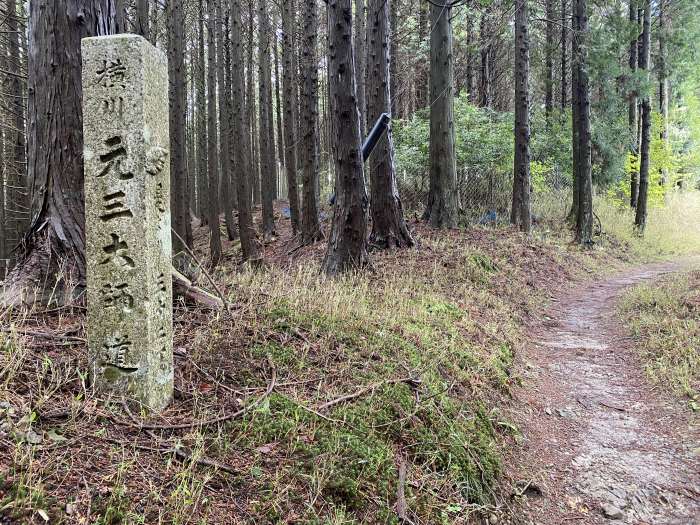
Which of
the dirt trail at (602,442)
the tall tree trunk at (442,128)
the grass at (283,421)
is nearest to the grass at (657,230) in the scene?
the tall tree trunk at (442,128)

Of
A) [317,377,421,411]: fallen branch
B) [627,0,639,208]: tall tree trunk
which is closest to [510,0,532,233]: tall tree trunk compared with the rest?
[627,0,639,208]: tall tree trunk

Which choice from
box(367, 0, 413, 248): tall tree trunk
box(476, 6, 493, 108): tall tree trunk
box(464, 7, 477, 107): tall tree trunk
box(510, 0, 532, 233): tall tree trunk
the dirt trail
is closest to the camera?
the dirt trail

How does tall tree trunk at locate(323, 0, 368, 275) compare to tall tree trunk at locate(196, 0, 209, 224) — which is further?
tall tree trunk at locate(196, 0, 209, 224)

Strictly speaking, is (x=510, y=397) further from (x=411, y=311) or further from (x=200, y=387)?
(x=200, y=387)

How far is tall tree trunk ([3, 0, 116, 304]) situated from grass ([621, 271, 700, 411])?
6075mm

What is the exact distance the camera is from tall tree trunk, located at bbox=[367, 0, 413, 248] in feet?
34.4

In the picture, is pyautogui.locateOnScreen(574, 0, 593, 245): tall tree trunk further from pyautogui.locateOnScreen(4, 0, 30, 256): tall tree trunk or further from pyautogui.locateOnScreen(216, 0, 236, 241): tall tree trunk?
pyautogui.locateOnScreen(4, 0, 30, 256): tall tree trunk

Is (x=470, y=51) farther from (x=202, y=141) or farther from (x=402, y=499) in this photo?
(x=402, y=499)

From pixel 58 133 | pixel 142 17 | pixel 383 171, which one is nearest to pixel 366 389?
pixel 58 133

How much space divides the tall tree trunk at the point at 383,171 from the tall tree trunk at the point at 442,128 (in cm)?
153

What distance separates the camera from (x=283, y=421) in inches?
124

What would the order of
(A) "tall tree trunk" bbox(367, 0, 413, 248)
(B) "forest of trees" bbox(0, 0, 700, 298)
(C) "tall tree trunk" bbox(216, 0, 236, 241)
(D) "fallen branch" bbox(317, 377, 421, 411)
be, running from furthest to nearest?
(C) "tall tree trunk" bbox(216, 0, 236, 241) < (A) "tall tree trunk" bbox(367, 0, 413, 248) < (B) "forest of trees" bbox(0, 0, 700, 298) < (D) "fallen branch" bbox(317, 377, 421, 411)

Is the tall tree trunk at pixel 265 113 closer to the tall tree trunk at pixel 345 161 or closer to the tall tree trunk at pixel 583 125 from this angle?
the tall tree trunk at pixel 345 161

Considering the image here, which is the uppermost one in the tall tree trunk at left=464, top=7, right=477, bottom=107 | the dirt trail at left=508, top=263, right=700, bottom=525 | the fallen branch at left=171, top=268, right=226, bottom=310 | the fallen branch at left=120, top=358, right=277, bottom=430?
the tall tree trunk at left=464, top=7, right=477, bottom=107
